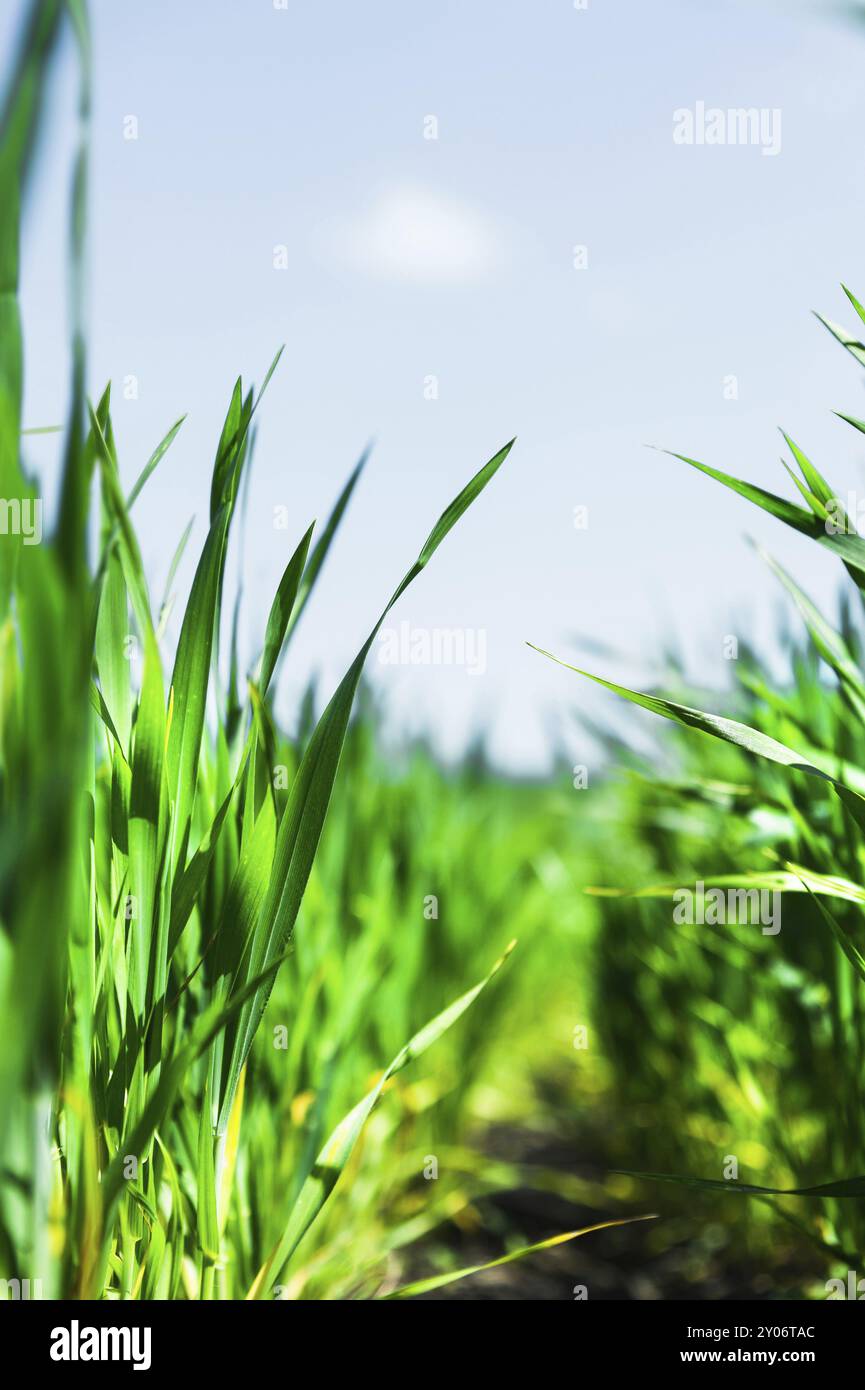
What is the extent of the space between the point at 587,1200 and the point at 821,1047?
491mm

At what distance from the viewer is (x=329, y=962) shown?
758mm

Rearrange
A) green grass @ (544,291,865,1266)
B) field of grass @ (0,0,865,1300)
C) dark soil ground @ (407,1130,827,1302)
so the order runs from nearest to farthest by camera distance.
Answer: field of grass @ (0,0,865,1300) → green grass @ (544,291,865,1266) → dark soil ground @ (407,1130,827,1302)

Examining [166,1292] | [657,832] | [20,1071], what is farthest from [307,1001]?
[657,832]

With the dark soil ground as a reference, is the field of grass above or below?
above

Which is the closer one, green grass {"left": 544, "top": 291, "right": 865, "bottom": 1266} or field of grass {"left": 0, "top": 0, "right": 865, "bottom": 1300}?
field of grass {"left": 0, "top": 0, "right": 865, "bottom": 1300}

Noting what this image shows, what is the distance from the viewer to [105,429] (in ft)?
1.46

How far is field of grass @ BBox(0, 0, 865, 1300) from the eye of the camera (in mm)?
301

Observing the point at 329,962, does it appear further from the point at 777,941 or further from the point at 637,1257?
the point at 637,1257

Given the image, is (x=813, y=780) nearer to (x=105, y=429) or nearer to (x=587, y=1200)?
(x=105, y=429)

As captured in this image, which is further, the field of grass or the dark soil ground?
the dark soil ground

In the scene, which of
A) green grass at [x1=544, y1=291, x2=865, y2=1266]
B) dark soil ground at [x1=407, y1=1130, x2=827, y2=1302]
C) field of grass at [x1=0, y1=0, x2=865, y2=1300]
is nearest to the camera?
field of grass at [x1=0, y1=0, x2=865, y2=1300]

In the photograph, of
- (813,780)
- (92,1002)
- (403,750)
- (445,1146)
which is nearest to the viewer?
(92,1002)

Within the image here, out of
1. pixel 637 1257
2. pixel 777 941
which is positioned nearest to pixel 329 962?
pixel 777 941
